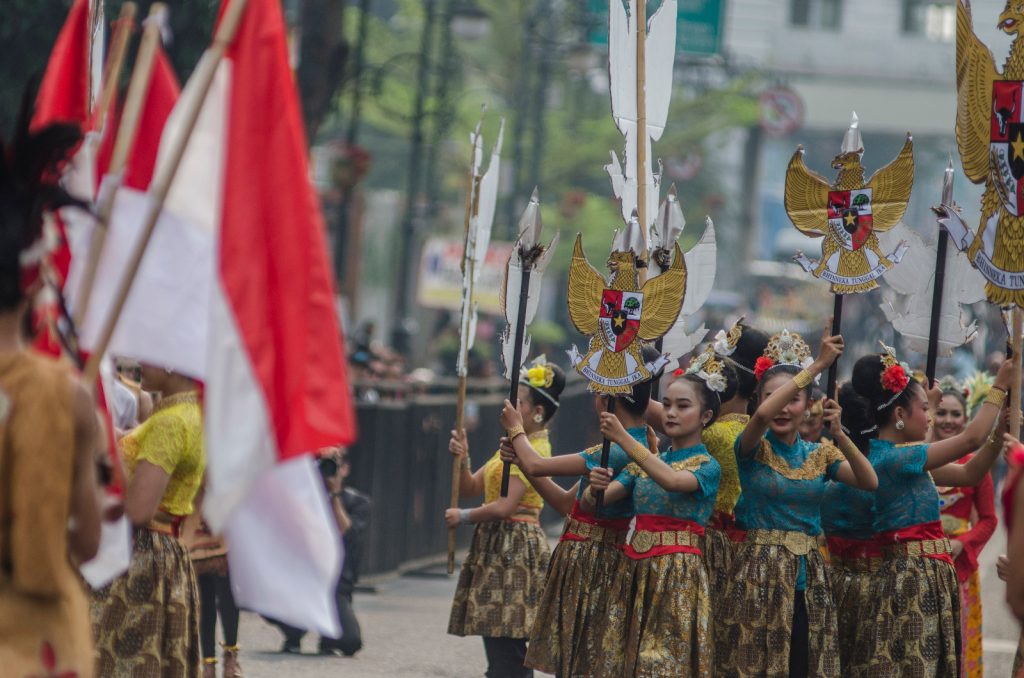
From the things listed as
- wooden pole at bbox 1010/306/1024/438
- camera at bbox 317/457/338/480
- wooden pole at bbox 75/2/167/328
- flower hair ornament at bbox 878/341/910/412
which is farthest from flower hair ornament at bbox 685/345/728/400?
wooden pole at bbox 75/2/167/328

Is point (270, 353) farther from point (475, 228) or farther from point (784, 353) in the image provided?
point (475, 228)

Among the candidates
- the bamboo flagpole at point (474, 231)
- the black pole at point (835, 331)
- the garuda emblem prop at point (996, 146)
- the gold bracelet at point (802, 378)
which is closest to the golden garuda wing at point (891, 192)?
the black pole at point (835, 331)

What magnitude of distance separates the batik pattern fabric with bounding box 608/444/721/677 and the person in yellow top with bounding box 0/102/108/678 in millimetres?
3737

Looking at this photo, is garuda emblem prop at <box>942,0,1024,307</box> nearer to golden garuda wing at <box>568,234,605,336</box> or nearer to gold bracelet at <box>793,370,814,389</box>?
gold bracelet at <box>793,370,814,389</box>

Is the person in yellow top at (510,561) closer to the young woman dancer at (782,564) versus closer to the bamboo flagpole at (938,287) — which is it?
the young woman dancer at (782,564)

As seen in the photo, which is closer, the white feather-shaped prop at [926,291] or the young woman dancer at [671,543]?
the young woman dancer at [671,543]

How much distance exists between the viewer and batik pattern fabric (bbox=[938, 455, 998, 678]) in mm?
9133

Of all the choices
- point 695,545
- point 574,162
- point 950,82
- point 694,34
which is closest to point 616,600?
point 695,545

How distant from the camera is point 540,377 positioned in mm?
9234

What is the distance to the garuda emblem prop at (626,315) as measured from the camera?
806cm

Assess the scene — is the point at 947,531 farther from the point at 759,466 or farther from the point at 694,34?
the point at 694,34

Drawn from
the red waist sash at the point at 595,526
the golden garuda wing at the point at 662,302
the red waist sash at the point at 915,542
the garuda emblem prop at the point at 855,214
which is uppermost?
the garuda emblem prop at the point at 855,214

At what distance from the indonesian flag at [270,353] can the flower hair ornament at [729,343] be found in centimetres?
389

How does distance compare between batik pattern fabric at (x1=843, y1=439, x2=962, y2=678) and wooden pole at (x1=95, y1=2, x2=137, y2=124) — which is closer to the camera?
wooden pole at (x1=95, y1=2, x2=137, y2=124)
